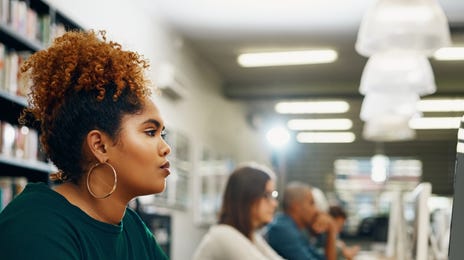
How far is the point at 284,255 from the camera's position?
380 cm

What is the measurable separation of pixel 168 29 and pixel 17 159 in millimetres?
3723

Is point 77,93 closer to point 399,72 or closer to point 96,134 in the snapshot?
point 96,134

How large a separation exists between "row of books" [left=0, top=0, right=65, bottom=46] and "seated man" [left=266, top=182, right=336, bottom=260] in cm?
167

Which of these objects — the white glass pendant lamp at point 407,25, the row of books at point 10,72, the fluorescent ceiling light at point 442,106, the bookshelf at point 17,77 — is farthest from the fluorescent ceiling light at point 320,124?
the row of books at point 10,72

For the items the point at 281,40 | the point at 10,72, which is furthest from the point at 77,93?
the point at 281,40

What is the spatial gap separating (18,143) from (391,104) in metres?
2.82

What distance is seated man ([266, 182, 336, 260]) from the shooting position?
3.80 meters

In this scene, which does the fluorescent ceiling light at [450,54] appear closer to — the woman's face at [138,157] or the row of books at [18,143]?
the row of books at [18,143]

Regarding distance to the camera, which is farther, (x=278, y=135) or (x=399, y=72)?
(x=278, y=135)

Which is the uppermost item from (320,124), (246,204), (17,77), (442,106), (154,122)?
(442,106)

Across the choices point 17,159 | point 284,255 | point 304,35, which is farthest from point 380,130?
point 17,159

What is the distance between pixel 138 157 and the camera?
1.23 meters

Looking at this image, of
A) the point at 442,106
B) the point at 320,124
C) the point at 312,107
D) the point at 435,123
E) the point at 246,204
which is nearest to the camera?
the point at 246,204

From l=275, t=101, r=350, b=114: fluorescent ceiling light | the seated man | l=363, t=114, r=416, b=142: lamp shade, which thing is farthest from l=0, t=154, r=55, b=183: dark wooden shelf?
l=275, t=101, r=350, b=114: fluorescent ceiling light
